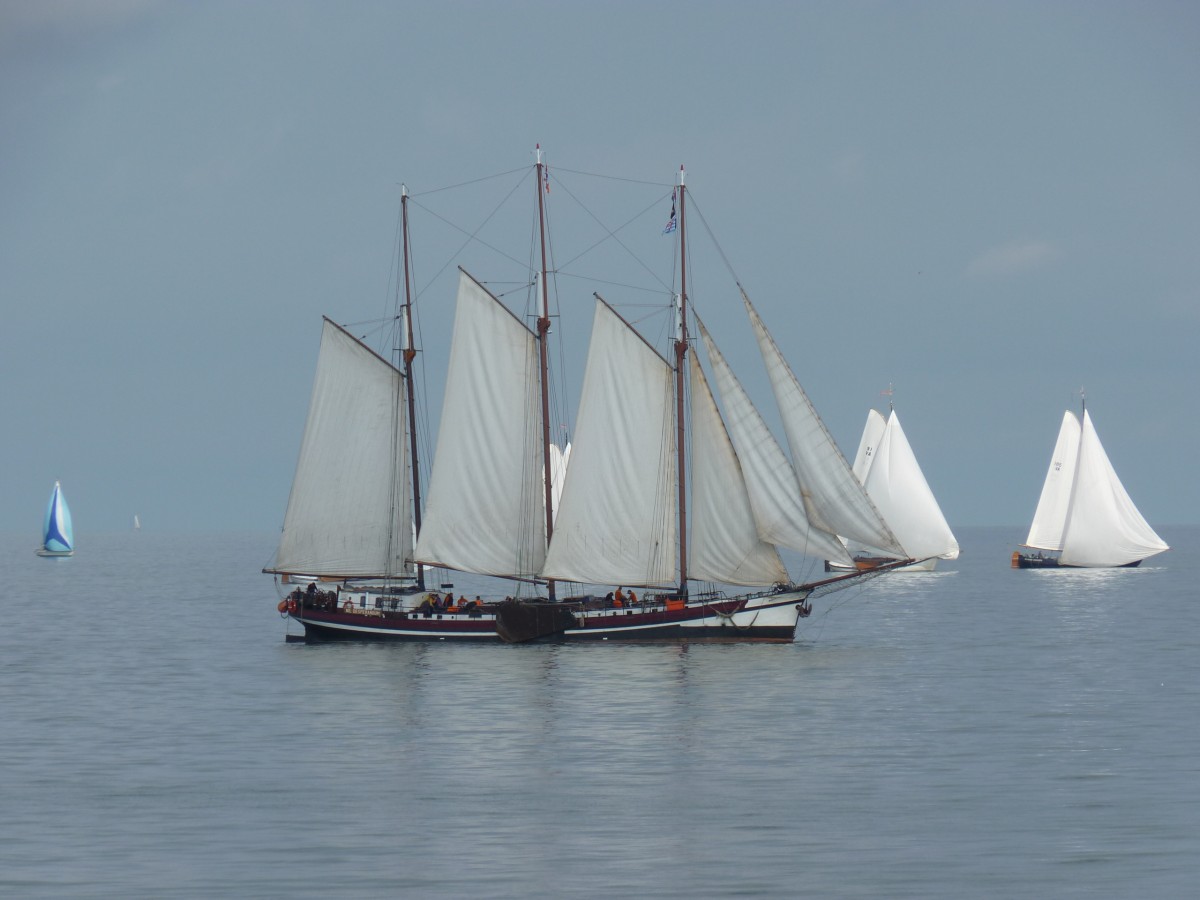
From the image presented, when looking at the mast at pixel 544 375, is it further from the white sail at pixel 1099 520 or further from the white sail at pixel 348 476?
the white sail at pixel 1099 520

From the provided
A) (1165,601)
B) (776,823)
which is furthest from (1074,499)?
(776,823)

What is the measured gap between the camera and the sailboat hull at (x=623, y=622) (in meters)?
65.1

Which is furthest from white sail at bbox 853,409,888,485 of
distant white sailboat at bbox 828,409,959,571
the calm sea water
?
the calm sea water

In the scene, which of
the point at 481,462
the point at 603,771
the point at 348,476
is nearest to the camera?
the point at 603,771

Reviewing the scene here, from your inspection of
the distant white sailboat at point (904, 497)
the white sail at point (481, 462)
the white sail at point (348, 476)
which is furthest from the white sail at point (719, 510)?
the distant white sailboat at point (904, 497)

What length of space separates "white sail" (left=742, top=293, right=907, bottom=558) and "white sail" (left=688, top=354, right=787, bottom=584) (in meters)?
3.48

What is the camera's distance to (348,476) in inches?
2827

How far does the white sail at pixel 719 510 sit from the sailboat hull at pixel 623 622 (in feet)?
4.79

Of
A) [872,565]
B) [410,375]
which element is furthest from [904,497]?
[410,375]

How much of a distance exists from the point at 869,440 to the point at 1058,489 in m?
15.5

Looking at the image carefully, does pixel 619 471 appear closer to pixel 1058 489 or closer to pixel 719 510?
pixel 719 510

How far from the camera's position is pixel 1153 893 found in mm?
27938

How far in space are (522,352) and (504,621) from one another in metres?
11.3

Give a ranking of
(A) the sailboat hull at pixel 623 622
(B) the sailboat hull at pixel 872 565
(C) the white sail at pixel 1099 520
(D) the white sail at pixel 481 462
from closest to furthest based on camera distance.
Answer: (A) the sailboat hull at pixel 623 622 < (D) the white sail at pixel 481 462 < (B) the sailboat hull at pixel 872 565 < (C) the white sail at pixel 1099 520
